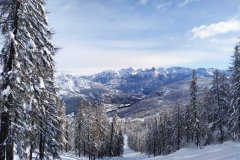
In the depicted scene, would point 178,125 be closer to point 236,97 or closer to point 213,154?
point 236,97

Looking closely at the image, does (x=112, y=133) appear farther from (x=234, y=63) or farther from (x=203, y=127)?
(x=234, y=63)

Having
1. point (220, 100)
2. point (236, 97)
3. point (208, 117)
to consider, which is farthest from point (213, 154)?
point (208, 117)

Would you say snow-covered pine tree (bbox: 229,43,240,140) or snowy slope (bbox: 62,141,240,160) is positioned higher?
snow-covered pine tree (bbox: 229,43,240,140)

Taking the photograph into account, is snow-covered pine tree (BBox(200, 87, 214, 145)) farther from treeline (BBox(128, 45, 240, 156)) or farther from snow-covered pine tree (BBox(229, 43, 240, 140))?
snow-covered pine tree (BBox(229, 43, 240, 140))

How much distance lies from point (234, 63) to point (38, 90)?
4345 cm

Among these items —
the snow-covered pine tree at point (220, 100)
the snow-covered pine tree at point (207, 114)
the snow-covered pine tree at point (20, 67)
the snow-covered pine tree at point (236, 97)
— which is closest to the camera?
the snow-covered pine tree at point (20, 67)

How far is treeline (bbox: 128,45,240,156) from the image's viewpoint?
55281 mm

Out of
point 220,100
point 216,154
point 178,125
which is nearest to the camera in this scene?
point 216,154

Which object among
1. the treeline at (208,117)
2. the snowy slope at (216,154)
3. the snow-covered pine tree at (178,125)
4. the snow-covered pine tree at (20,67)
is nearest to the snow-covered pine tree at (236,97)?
the treeline at (208,117)

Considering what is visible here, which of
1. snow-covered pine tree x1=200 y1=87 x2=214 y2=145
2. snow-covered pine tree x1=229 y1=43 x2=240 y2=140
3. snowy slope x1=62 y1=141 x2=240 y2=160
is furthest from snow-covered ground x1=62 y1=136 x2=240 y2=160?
snow-covered pine tree x1=200 y1=87 x2=214 y2=145

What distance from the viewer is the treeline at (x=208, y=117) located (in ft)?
181

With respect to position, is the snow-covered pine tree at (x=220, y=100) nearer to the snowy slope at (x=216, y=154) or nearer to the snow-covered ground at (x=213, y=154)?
the snow-covered ground at (x=213, y=154)

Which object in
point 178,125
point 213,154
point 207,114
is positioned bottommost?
point 178,125

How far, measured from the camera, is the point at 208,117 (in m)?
70.1
